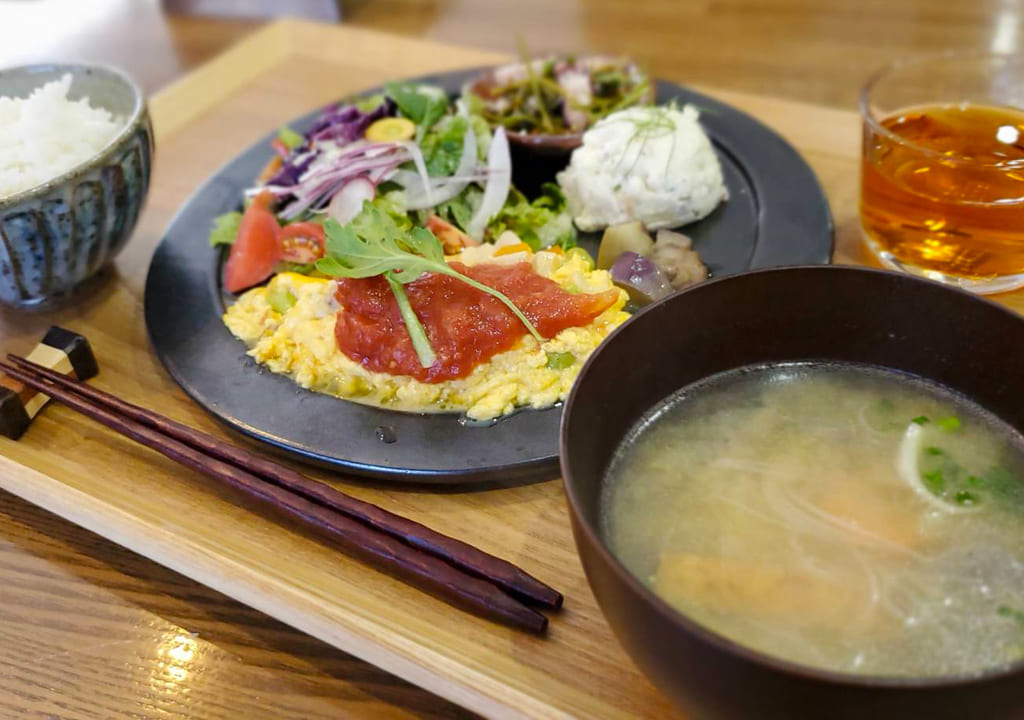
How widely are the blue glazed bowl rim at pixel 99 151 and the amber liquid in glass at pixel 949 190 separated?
5.30ft

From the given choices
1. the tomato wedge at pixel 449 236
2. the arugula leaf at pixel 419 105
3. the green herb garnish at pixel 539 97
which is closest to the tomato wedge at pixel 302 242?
the tomato wedge at pixel 449 236

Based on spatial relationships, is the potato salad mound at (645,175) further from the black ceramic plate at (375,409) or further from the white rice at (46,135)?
the white rice at (46,135)

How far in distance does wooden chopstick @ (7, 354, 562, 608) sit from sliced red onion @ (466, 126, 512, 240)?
907 millimetres

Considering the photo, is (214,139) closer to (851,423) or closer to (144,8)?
(851,423)

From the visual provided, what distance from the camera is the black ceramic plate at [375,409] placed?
1.56 meters

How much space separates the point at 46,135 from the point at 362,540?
127 centimetres

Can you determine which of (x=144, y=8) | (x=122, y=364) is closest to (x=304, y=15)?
(x=144, y=8)

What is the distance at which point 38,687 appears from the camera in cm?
140

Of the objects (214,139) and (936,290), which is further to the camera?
(214,139)

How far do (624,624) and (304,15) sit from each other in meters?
4.39

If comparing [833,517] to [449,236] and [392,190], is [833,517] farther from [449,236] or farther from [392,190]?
[392,190]

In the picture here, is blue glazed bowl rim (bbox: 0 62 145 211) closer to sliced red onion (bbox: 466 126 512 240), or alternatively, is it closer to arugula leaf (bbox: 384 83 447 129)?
arugula leaf (bbox: 384 83 447 129)

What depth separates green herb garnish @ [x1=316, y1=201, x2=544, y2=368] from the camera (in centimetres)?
171

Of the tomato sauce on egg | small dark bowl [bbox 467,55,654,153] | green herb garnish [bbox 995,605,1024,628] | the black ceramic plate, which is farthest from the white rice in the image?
green herb garnish [bbox 995,605,1024,628]
